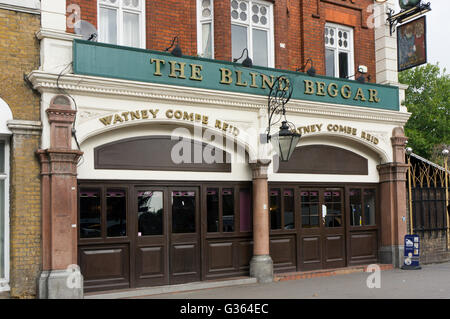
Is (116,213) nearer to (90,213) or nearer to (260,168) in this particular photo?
(90,213)

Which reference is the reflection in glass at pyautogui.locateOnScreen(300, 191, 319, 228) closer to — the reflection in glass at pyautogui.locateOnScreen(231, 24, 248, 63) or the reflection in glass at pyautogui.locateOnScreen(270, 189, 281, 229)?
the reflection in glass at pyautogui.locateOnScreen(270, 189, 281, 229)

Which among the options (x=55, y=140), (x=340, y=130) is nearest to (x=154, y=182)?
(x=55, y=140)

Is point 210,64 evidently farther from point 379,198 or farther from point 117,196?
point 379,198

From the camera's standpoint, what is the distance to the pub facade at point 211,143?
32.1 feet

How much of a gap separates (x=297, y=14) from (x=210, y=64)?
3578 millimetres

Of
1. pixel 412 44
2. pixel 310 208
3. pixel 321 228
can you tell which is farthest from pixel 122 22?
pixel 412 44

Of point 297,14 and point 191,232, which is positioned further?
point 297,14

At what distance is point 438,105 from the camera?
3525 cm

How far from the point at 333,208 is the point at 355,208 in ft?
2.58

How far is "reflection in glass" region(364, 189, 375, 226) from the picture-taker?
46.8 feet

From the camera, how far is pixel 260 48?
12.9m

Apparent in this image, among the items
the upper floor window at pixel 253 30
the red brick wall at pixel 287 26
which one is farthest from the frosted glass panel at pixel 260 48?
the red brick wall at pixel 287 26

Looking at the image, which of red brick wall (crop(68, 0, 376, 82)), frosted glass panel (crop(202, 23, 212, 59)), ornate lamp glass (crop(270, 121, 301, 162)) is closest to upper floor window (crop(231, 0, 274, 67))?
red brick wall (crop(68, 0, 376, 82))

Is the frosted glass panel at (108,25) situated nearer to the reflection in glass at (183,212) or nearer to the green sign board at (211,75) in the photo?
the green sign board at (211,75)
